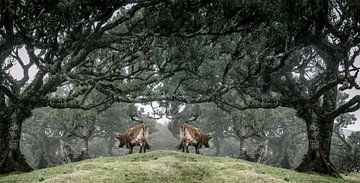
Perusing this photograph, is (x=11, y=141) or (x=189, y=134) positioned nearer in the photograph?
(x=11, y=141)

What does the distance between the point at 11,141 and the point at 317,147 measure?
59.6ft

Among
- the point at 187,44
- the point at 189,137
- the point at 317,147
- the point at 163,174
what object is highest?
the point at 187,44

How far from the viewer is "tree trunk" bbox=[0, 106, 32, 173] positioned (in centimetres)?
2200

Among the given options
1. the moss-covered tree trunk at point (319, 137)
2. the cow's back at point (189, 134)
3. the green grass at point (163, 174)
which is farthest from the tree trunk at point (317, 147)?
the cow's back at point (189, 134)

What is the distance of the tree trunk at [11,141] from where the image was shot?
22000 millimetres

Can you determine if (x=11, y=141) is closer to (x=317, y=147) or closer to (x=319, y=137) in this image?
(x=317, y=147)

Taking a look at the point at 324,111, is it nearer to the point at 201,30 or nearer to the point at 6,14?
the point at 201,30

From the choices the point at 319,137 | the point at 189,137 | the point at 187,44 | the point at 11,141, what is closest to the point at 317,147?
the point at 319,137

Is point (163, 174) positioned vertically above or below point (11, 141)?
below

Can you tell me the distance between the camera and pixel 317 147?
23500mm

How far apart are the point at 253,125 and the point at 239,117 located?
5.54 feet

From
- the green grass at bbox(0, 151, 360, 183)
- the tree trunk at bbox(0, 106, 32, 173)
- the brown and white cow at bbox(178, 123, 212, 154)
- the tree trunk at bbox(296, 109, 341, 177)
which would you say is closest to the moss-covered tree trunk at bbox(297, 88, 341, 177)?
the tree trunk at bbox(296, 109, 341, 177)

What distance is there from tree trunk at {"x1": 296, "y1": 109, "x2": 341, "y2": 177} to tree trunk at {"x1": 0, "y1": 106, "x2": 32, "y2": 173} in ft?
54.5

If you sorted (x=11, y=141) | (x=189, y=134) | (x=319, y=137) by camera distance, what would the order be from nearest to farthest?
1. (x=11, y=141)
2. (x=189, y=134)
3. (x=319, y=137)
